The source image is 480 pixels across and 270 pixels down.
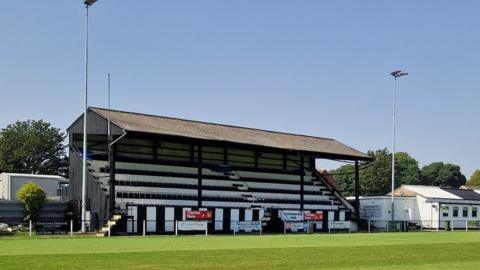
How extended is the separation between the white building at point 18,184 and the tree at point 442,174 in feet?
343

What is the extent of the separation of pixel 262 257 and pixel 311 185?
133 ft

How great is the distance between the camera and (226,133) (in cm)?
5334

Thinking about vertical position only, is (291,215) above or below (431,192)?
below

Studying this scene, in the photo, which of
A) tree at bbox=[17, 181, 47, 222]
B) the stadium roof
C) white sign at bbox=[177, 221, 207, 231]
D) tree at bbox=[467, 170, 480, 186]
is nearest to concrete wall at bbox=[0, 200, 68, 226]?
tree at bbox=[17, 181, 47, 222]

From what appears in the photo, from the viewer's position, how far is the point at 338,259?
19500 millimetres

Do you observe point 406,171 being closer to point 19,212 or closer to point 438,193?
point 438,193

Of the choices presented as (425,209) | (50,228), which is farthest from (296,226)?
(50,228)

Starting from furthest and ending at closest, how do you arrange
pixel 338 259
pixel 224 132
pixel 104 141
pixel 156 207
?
pixel 224 132, pixel 104 141, pixel 156 207, pixel 338 259

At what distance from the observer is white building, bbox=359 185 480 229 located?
2482 inches

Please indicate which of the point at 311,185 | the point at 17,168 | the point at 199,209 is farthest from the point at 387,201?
the point at 17,168

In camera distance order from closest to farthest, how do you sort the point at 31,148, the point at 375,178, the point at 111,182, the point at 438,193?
the point at 111,182, the point at 438,193, the point at 31,148, the point at 375,178

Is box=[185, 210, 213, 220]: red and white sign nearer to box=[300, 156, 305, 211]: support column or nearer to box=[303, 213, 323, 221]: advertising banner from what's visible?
box=[303, 213, 323, 221]: advertising banner

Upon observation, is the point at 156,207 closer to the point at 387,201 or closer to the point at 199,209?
the point at 199,209

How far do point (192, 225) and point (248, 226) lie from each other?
526cm
